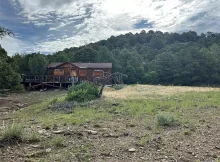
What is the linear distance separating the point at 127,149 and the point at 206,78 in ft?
154

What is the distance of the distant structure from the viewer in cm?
4662

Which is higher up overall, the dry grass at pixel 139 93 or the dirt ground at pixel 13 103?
the dry grass at pixel 139 93

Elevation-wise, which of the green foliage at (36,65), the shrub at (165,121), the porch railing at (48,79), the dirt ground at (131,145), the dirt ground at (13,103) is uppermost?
the green foliage at (36,65)

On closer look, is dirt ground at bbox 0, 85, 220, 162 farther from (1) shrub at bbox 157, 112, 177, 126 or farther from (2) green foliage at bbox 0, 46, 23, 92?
(2) green foliage at bbox 0, 46, 23, 92

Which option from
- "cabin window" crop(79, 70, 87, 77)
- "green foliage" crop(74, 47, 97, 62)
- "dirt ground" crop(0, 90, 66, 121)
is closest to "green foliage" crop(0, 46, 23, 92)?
"dirt ground" crop(0, 90, 66, 121)

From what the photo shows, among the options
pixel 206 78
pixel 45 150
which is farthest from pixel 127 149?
pixel 206 78

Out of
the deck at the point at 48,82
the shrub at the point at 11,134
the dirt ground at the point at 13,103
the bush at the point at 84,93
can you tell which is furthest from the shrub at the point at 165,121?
the deck at the point at 48,82

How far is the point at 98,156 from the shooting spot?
6332mm

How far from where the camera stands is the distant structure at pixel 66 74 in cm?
4662

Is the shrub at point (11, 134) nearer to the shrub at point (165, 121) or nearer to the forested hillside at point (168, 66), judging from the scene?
the shrub at point (165, 121)

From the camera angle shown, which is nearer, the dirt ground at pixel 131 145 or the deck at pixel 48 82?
the dirt ground at pixel 131 145

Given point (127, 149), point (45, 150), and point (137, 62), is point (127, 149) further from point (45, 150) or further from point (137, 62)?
point (137, 62)

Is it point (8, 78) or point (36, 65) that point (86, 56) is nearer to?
point (36, 65)

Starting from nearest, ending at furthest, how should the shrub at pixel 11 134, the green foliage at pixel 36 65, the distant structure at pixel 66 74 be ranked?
the shrub at pixel 11 134 → the distant structure at pixel 66 74 → the green foliage at pixel 36 65
